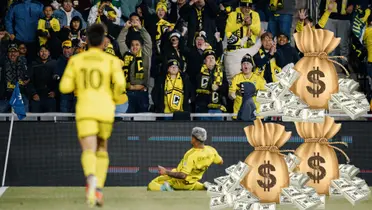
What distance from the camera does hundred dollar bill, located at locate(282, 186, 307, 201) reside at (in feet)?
40.6

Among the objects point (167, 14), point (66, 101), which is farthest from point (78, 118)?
point (167, 14)

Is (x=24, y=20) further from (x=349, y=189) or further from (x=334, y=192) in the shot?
(x=349, y=189)

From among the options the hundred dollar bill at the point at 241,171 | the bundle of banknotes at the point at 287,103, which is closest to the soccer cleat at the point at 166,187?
the hundred dollar bill at the point at 241,171

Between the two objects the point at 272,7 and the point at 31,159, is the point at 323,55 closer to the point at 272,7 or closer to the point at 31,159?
the point at 31,159

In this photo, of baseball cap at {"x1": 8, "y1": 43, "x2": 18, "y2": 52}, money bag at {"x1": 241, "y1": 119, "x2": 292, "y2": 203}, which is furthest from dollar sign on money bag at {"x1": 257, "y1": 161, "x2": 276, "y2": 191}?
baseball cap at {"x1": 8, "y1": 43, "x2": 18, "y2": 52}

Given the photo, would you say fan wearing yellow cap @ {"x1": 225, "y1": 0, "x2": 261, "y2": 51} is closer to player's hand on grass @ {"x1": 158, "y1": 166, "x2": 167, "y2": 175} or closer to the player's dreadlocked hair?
player's hand on grass @ {"x1": 158, "y1": 166, "x2": 167, "y2": 175}

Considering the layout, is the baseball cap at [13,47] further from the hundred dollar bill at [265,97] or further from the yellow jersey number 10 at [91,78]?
the yellow jersey number 10 at [91,78]

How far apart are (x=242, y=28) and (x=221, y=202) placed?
731cm

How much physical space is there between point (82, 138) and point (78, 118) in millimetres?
195

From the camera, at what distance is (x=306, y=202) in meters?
12.3

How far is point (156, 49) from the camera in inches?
769

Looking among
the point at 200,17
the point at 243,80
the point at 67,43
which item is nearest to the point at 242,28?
the point at 200,17

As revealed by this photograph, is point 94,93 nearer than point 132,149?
Yes

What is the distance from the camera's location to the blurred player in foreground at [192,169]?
16.0 meters
